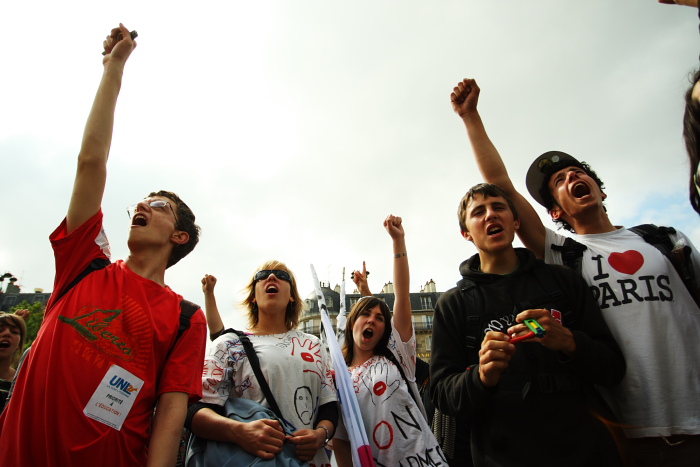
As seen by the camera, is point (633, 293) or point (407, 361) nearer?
point (633, 293)

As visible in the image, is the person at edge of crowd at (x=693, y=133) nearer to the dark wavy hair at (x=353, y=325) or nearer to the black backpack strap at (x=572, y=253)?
the black backpack strap at (x=572, y=253)

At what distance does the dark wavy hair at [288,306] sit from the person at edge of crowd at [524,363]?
1756 millimetres

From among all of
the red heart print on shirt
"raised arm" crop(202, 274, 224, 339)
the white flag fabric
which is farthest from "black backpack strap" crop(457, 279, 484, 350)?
"raised arm" crop(202, 274, 224, 339)

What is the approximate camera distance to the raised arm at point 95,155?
213cm

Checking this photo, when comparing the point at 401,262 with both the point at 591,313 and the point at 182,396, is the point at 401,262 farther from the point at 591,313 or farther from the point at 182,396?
the point at 182,396

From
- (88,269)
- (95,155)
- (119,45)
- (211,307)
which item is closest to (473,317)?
(88,269)

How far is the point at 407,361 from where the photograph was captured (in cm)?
362

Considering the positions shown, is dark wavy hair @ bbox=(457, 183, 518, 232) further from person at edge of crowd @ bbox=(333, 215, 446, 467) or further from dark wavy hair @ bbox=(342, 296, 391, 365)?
dark wavy hair @ bbox=(342, 296, 391, 365)

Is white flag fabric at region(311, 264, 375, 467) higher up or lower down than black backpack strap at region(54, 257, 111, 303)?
lower down

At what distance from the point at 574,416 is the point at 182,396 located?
201 cm

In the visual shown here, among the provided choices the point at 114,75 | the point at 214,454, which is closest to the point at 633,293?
the point at 214,454

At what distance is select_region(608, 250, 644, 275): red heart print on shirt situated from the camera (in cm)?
226

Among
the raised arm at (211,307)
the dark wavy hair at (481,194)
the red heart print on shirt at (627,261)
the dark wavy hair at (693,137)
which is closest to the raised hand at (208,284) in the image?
the raised arm at (211,307)

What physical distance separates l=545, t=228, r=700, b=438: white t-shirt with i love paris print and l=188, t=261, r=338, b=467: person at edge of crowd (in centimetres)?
183
